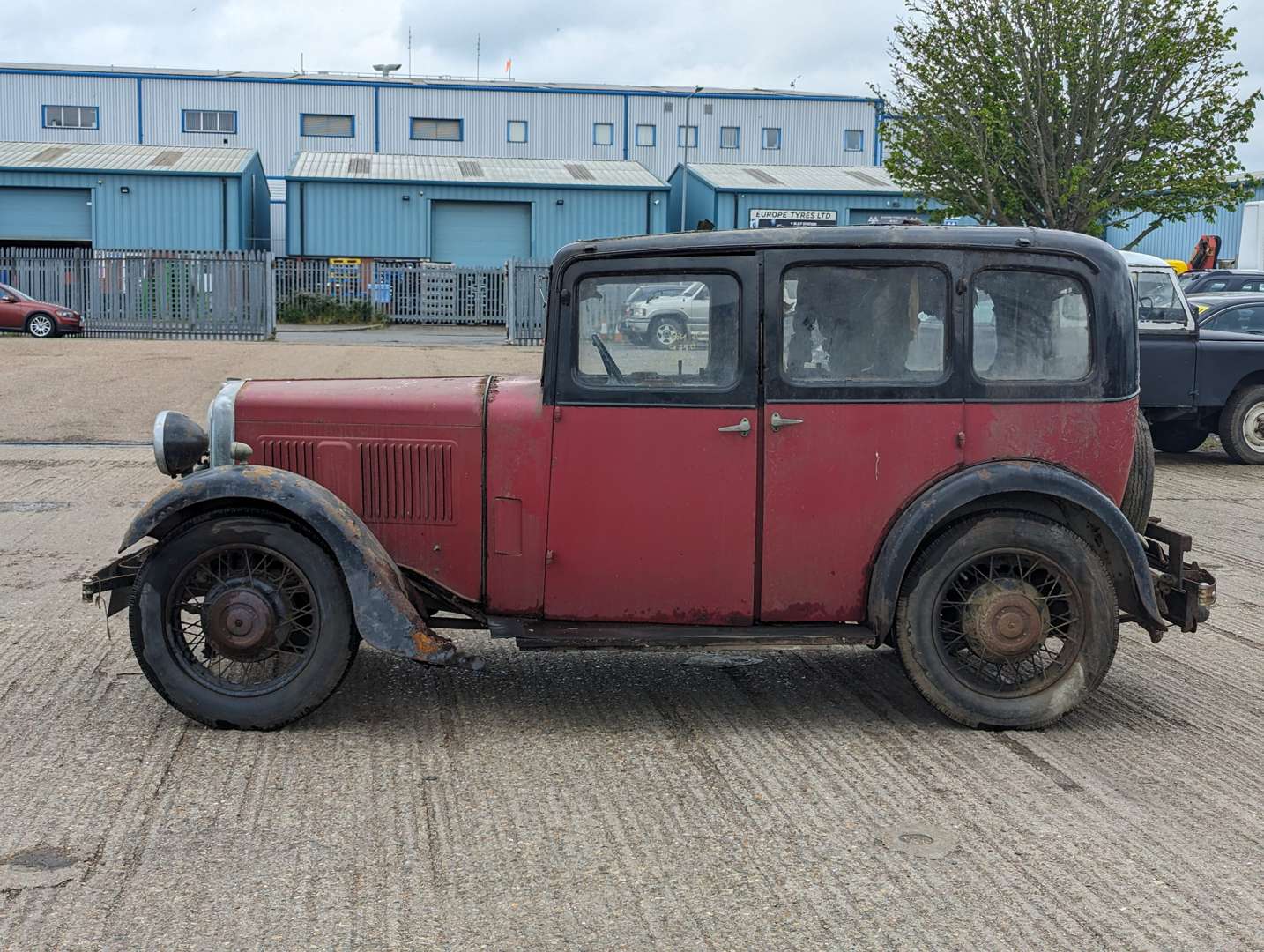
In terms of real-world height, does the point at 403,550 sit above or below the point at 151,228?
below

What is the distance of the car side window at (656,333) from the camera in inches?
207

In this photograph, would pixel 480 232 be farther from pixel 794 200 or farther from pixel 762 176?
pixel 794 200

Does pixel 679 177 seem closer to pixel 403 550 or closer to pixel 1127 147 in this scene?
pixel 1127 147

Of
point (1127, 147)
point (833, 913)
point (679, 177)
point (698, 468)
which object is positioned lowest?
point (833, 913)

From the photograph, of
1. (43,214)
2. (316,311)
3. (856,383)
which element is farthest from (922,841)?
(43,214)

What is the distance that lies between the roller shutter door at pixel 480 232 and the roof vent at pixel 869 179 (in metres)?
11.7

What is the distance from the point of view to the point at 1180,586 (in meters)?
5.47

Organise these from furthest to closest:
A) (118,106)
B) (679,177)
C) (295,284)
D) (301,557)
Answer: (118,106), (679,177), (295,284), (301,557)

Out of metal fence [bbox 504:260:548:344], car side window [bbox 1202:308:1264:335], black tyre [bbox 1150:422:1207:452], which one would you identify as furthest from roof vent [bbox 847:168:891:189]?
black tyre [bbox 1150:422:1207:452]

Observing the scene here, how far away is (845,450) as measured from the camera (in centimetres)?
524

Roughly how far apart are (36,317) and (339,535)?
25.7m

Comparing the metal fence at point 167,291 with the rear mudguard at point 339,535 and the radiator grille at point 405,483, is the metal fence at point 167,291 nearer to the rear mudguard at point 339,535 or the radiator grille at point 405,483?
the radiator grille at point 405,483

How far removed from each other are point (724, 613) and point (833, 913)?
1.76 meters

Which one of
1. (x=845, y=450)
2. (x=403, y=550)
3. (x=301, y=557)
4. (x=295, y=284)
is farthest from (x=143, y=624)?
(x=295, y=284)
